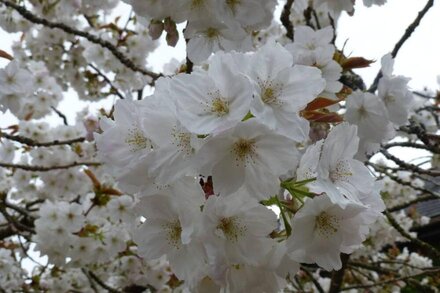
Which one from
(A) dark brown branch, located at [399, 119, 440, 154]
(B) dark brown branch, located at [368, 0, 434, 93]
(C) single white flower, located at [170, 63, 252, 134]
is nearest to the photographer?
(C) single white flower, located at [170, 63, 252, 134]

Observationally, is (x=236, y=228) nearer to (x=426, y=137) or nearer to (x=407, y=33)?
(x=426, y=137)

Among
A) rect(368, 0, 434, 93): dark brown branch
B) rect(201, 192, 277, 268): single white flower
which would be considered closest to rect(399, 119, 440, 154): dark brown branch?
rect(368, 0, 434, 93): dark brown branch

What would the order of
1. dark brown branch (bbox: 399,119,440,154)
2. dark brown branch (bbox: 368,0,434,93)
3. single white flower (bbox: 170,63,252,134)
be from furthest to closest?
dark brown branch (bbox: 368,0,434,93) < dark brown branch (bbox: 399,119,440,154) < single white flower (bbox: 170,63,252,134)

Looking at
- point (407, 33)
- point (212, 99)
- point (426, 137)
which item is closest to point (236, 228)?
point (212, 99)

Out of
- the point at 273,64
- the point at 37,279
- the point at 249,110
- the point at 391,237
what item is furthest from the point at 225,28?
the point at 391,237

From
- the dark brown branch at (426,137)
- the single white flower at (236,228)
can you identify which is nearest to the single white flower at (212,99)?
the single white flower at (236,228)

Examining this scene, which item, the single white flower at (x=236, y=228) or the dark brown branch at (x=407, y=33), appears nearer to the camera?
the single white flower at (x=236, y=228)

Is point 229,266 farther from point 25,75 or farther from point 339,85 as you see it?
point 25,75

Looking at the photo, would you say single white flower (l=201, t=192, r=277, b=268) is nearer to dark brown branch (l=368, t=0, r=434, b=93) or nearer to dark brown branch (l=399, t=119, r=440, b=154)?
dark brown branch (l=399, t=119, r=440, b=154)

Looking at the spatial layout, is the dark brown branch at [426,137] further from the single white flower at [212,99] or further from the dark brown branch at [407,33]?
the single white flower at [212,99]

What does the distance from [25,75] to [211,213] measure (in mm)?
1884

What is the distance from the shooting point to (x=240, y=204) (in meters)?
0.95

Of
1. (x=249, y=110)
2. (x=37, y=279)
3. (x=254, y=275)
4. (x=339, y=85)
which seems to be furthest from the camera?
(x=37, y=279)

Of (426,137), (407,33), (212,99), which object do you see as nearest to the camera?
(212,99)
